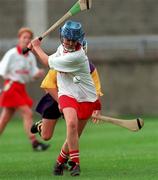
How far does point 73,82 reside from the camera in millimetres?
12789

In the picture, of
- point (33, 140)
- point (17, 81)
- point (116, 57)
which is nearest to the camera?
point (33, 140)

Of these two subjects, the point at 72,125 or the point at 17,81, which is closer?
the point at 72,125

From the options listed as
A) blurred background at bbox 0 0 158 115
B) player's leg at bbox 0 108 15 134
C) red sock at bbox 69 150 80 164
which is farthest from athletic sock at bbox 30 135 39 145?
blurred background at bbox 0 0 158 115

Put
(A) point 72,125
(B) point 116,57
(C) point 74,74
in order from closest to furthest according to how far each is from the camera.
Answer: (A) point 72,125 < (C) point 74,74 < (B) point 116,57

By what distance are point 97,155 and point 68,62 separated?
11.2 feet

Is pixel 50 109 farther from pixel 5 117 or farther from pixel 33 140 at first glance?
pixel 5 117

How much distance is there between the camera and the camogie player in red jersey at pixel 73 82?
12.6 metres

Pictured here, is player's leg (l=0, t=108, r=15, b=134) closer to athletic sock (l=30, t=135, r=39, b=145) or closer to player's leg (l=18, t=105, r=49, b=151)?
player's leg (l=18, t=105, r=49, b=151)

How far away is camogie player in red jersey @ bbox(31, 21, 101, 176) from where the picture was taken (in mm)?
12570

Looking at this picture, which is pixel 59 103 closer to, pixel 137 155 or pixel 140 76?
pixel 137 155

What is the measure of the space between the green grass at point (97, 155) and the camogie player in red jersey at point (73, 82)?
0.53m

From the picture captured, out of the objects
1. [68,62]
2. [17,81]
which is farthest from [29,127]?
[68,62]

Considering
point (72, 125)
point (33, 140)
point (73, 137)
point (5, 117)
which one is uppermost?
point (72, 125)

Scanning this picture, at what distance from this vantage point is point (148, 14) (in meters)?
34.8
